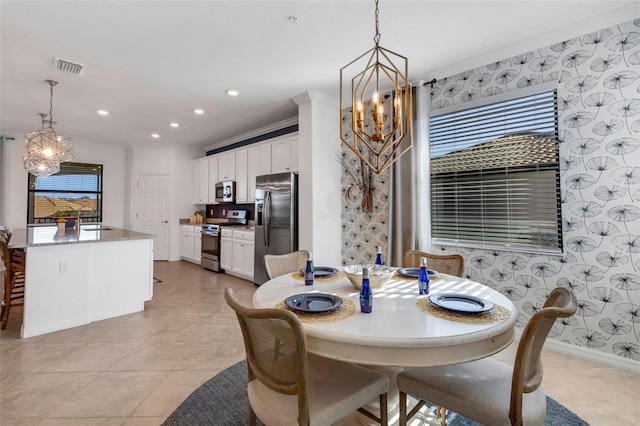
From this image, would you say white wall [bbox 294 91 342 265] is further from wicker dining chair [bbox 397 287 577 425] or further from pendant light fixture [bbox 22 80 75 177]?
pendant light fixture [bbox 22 80 75 177]

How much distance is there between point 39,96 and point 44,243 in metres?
2.40

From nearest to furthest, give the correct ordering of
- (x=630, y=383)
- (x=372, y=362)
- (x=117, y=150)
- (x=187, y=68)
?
(x=372, y=362) → (x=630, y=383) → (x=187, y=68) → (x=117, y=150)

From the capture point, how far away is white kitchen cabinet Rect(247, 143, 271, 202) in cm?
491

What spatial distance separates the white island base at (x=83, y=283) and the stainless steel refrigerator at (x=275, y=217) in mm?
1479

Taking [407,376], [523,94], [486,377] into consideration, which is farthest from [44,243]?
[523,94]

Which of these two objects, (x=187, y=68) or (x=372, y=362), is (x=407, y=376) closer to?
(x=372, y=362)

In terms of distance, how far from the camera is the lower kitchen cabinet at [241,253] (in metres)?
4.87

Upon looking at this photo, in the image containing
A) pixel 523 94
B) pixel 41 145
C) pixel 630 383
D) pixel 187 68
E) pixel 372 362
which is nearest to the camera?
pixel 372 362

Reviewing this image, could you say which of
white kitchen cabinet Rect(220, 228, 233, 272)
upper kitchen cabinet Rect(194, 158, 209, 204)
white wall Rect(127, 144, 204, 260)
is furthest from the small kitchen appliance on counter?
white wall Rect(127, 144, 204, 260)

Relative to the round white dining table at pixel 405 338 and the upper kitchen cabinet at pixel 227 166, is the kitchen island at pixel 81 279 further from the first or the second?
the round white dining table at pixel 405 338

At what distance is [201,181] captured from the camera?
22.2 feet

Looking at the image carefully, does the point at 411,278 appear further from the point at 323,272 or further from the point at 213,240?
the point at 213,240

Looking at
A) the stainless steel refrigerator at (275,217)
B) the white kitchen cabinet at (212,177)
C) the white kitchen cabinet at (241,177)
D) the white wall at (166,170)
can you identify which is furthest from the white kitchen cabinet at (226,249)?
the white wall at (166,170)

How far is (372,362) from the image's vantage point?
1.08 meters
